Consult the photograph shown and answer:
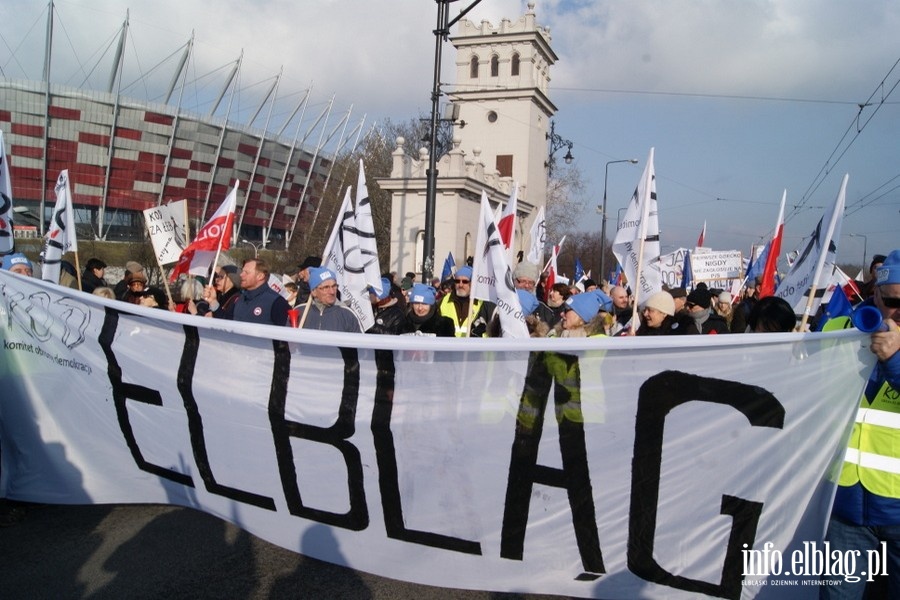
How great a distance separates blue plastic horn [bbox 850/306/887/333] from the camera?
271cm

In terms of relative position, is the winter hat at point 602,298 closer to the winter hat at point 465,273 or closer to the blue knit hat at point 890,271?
the winter hat at point 465,273

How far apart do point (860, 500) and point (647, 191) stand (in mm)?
4896

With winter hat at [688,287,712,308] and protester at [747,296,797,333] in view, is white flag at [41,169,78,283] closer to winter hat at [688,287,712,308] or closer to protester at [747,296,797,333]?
winter hat at [688,287,712,308]

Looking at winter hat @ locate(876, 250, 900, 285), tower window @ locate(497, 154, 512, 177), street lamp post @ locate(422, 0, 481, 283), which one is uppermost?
tower window @ locate(497, 154, 512, 177)

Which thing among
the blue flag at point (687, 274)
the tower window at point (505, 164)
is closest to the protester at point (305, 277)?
the blue flag at point (687, 274)

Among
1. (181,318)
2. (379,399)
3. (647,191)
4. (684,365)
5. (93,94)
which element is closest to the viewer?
(684,365)

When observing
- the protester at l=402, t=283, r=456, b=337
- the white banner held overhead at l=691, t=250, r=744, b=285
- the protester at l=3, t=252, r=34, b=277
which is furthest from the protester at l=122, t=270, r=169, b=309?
the white banner held overhead at l=691, t=250, r=744, b=285

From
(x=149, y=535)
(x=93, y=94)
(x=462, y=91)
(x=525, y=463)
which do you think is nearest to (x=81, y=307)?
(x=149, y=535)

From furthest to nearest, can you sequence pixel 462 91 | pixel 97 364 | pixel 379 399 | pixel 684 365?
pixel 462 91, pixel 97 364, pixel 379 399, pixel 684 365

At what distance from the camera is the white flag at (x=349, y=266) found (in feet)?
21.6

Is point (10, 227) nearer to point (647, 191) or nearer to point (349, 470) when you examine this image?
point (349, 470)

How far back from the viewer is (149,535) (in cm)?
459

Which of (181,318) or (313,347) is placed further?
(181,318)

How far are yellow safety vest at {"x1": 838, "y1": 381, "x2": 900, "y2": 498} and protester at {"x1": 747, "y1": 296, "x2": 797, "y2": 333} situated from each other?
1082 mm
